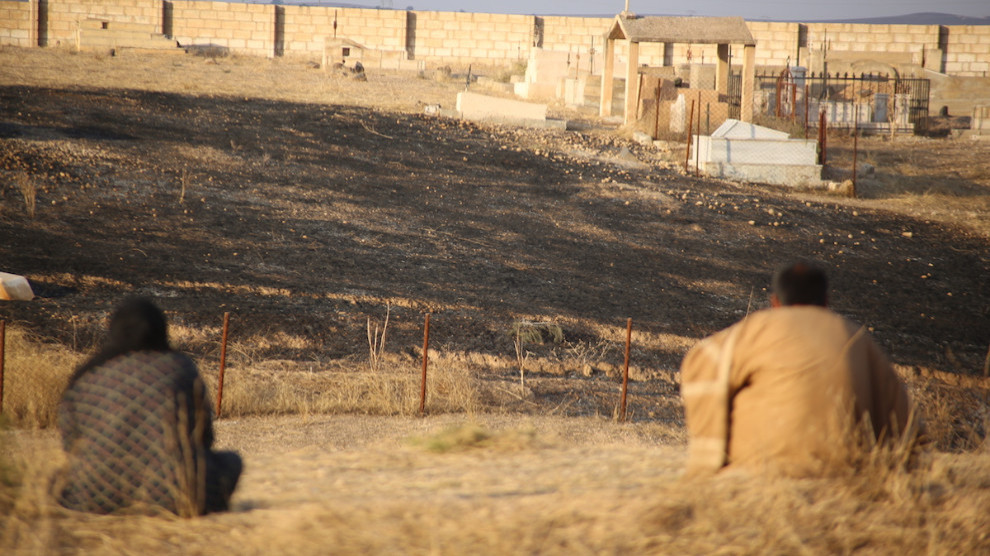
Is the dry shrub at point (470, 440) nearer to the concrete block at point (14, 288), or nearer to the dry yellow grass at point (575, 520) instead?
the dry yellow grass at point (575, 520)

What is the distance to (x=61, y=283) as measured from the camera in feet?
36.0

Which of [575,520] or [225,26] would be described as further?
[225,26]

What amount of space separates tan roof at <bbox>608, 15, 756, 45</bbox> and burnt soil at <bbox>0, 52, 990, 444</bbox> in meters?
5.03

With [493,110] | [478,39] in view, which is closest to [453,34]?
[478,39]

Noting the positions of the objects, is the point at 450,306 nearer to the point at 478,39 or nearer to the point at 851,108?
the point at 851,108

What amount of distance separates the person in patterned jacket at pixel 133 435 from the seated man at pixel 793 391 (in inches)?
84.9

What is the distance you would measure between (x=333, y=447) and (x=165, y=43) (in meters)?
40.1

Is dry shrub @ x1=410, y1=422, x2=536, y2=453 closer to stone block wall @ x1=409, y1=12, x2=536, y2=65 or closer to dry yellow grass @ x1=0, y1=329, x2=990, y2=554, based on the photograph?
dry yellow grass @ x1=0, y1=329, x2=990, y2=554

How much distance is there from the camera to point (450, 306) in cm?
1134

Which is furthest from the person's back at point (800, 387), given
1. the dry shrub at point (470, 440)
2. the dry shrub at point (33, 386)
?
the dry shrub at point (33, 386)

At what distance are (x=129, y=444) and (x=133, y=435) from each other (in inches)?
1.5

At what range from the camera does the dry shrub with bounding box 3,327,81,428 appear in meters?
7.18

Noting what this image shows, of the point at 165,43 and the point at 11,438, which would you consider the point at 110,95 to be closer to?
the point at 11,438

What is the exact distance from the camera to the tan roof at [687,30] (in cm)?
2412
